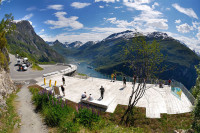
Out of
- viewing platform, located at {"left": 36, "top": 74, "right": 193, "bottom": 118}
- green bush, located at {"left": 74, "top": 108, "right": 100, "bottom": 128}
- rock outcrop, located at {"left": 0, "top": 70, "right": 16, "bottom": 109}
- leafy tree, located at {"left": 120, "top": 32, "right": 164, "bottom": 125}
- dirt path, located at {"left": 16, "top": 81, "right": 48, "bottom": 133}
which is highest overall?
leafy tree, located at {"left": 120, "top": 32, "right": 164, "bottom": 125}

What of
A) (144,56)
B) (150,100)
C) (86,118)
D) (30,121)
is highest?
(144,56)

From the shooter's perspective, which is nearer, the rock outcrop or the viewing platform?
the rock outcrop

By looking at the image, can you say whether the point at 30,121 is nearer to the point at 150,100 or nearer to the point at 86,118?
the point at 86,118

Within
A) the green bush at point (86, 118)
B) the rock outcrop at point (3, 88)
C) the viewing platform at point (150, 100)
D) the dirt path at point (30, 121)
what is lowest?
the viewing platform at point (150, 100)

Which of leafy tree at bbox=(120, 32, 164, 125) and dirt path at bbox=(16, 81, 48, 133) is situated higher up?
leafy tree at bbox=(120, 32, 164, 125)

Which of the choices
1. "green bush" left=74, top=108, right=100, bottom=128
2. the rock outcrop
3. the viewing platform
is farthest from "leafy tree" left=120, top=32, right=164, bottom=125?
the rock outcrop

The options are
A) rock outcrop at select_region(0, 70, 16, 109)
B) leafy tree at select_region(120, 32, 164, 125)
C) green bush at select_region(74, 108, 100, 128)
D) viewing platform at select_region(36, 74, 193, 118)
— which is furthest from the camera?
viewing platform at select_region(36, 74, 193, 118)

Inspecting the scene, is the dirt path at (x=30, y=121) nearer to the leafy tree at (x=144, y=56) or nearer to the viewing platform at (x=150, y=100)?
the viewing platform at (x=150, y=100)

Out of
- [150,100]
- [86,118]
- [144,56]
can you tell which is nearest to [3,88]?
[86,118]

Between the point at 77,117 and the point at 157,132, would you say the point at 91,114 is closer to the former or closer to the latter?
the point at 77,117

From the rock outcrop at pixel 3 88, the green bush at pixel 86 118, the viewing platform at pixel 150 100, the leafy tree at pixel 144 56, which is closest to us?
the green bush at pixel 86 118

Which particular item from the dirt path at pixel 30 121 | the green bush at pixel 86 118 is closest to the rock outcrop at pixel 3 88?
the dirt path at pixel 30 121

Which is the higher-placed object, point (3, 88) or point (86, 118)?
point (3, 88)

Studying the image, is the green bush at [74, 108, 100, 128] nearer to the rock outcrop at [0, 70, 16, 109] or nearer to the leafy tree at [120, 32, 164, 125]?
the leafy tree at [120, 32, 164, 125]
